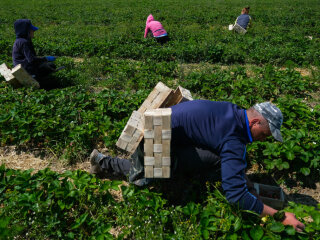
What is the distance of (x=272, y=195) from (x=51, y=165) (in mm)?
2667

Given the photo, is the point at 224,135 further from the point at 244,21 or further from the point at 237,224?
the point at 244,21

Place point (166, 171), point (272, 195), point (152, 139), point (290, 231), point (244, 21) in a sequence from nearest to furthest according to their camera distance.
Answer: point (290, 231) → point (152, 139) → point (166, 171) → point (272, 195) → point (244, 21)

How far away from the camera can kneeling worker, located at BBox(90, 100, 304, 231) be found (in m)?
2.15

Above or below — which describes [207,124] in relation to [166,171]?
above

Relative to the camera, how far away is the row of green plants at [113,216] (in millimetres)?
2100

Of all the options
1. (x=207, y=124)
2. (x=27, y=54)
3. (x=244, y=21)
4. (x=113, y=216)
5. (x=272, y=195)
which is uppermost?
(x=244, y=21)

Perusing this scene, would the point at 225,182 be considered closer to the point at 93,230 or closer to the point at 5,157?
the point at 93,230

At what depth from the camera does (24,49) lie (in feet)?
16.0

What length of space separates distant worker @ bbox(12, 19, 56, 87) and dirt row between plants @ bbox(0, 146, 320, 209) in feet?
6.63

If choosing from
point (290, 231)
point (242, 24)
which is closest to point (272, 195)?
point (290, 231)

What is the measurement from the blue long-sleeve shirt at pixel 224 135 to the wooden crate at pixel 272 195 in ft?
1.68

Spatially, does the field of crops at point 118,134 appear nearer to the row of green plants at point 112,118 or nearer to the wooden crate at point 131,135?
the row of green plants at point 112,118

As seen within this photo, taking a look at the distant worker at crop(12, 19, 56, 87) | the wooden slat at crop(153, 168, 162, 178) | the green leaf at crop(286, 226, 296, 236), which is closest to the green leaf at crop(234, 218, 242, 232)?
the green leaf at crop(286, 226, 296, 236)

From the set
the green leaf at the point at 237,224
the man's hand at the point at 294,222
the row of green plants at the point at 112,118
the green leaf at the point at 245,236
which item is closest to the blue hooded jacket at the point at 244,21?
the row of green plants at the point at 112,118
